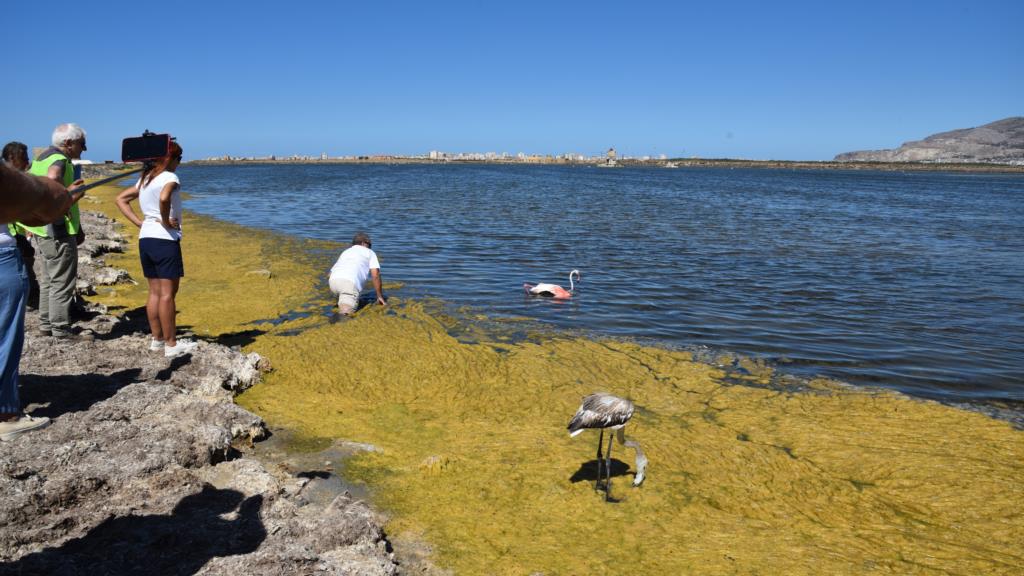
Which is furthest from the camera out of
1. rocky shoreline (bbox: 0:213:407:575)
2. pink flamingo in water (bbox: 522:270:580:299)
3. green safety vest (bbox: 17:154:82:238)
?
pink flamingo in water (bbox: 522:270:580:299)

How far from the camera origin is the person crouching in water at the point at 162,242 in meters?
6.21

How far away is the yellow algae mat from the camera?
14.3ft

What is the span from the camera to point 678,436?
6.28 meters

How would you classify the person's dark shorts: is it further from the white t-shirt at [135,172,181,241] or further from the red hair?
the red hair

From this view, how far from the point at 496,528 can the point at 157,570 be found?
7.25 feet

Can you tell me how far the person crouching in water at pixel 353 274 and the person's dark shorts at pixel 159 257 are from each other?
4127 millimetres

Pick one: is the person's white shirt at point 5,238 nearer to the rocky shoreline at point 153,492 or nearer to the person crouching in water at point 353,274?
the rocky shoreline at point 153,492

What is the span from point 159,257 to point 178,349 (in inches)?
41.1

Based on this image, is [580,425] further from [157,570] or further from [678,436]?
[157,570]

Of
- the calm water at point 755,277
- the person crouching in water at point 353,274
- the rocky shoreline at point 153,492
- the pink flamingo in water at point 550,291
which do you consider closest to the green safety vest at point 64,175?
the rocky shoreline at point 153,492

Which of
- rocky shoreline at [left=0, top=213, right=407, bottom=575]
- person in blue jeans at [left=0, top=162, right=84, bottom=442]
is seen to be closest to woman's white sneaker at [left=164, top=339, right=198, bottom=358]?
rocky shoreline at [left=0, top=213, right=407, bottom=575]

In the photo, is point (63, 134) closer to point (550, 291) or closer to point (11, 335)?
point (11, 335)

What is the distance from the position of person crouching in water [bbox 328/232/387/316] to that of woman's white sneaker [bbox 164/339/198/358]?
374 cm

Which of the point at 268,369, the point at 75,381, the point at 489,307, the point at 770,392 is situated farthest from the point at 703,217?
the point at 75,381
